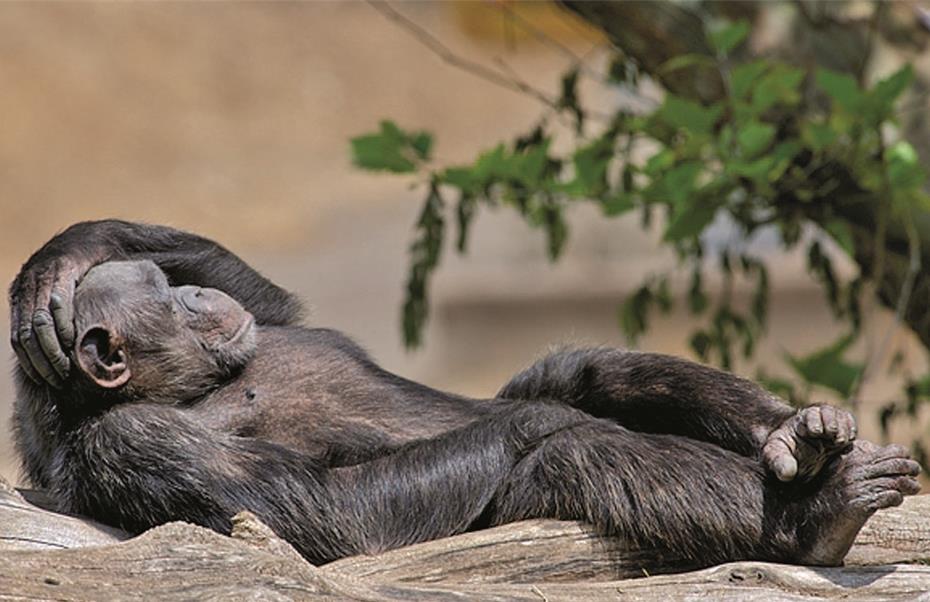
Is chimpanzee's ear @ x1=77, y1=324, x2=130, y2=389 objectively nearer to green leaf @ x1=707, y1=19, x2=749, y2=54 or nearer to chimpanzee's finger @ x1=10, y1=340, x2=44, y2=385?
chimpanzee's finger @ x1=10, y1=340, x2=44, y2=385

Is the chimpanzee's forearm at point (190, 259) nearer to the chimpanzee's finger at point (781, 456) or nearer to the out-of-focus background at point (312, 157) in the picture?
the chimpanzee's finger at point (781, 456)

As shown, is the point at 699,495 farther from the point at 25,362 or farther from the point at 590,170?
the point at 590,170

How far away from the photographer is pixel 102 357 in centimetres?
429

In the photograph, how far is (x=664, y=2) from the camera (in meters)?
6.58

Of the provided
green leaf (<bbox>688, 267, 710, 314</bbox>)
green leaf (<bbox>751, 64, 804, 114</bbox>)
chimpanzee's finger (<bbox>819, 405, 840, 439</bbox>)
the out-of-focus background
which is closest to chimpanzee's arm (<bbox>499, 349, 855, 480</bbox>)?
chimpanzee's finger (<bbox>819, 405, 840, 439</bbox>)

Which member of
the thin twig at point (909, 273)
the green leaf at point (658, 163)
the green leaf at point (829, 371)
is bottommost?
the green leaf at point (829, 371)

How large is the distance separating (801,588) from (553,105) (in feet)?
10.4

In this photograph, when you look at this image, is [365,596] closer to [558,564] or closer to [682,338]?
[558,564]

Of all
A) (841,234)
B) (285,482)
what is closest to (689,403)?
(285,482)

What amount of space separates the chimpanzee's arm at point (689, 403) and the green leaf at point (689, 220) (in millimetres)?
1050

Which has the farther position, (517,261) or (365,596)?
(517,261)

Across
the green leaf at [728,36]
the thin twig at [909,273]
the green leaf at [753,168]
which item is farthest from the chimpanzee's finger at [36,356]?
the thin twig at [909,273]

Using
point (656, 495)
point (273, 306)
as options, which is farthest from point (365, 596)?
point (273, 306)

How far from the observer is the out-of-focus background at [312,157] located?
612 inches
